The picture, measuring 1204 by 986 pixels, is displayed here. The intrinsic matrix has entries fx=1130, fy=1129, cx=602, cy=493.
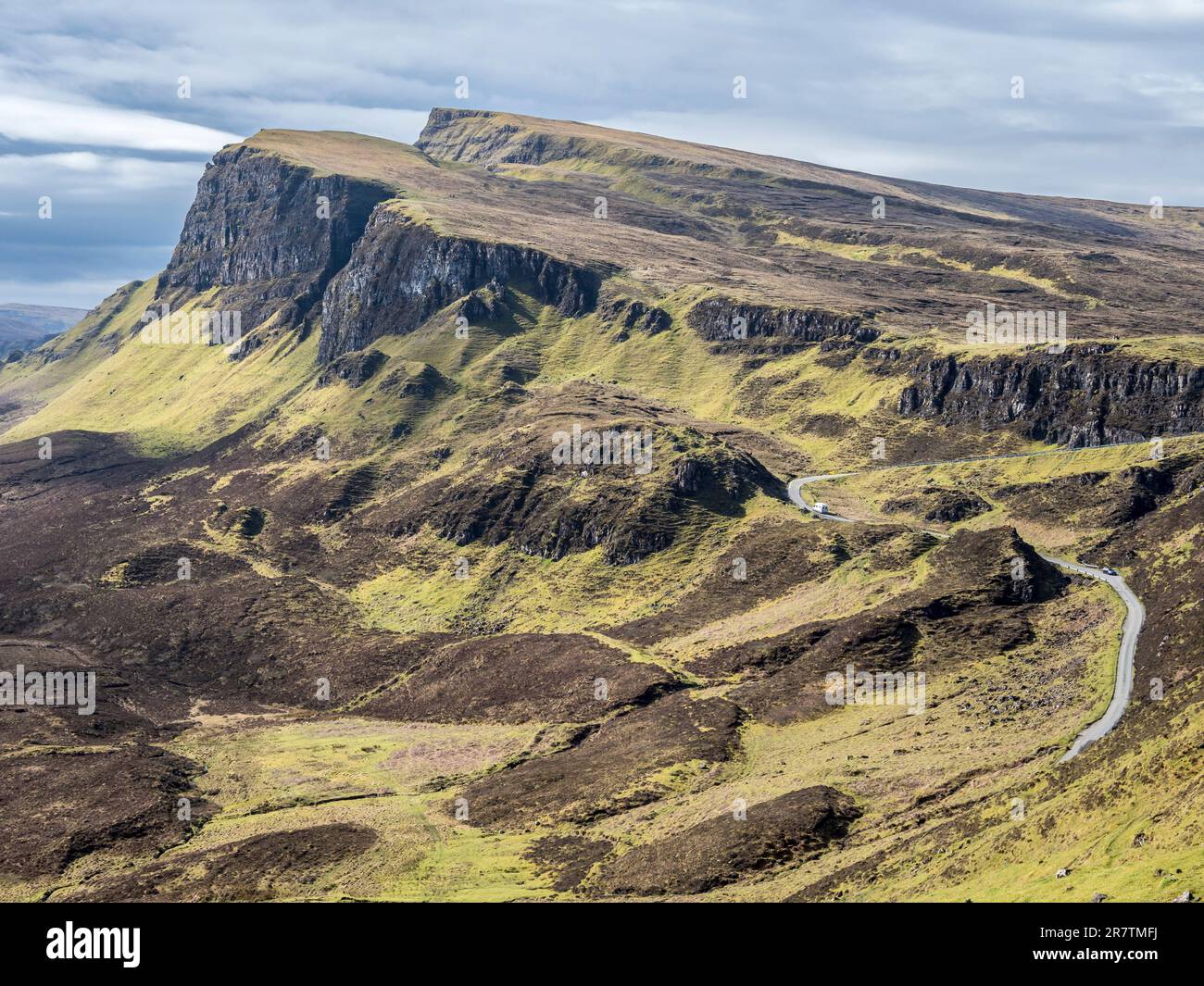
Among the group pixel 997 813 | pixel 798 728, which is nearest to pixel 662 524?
pixel 798 728

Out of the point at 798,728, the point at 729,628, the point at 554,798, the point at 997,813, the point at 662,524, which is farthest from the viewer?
the point at 662,524

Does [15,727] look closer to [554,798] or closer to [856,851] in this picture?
[554,798]

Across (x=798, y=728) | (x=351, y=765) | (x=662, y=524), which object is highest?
(x=662, y=524)
